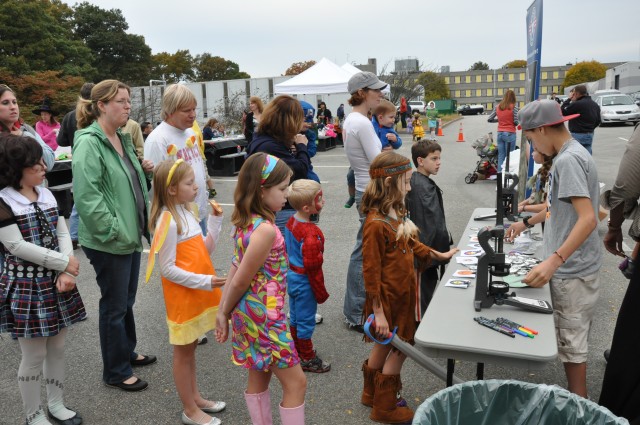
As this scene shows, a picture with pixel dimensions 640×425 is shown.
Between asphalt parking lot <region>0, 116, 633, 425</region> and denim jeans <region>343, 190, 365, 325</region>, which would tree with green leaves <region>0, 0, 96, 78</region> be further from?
denim jeans <region>343, 190, 365, 325</region>

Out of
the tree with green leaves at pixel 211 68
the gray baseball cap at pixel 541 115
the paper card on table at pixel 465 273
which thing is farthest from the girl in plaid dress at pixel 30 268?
the tree with green leaves at pixel 211 68

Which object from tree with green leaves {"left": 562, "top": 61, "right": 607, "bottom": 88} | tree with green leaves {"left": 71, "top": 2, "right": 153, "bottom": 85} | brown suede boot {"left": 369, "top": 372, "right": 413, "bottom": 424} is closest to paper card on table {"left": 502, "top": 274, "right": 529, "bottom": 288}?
brown suede boot {"left": 369, "top": 372, "right": 413, "bottom": 424}

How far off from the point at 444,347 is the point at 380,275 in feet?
2.57

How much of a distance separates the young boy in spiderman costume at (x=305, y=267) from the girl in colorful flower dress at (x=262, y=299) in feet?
3.16

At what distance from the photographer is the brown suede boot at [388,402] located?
3006mm

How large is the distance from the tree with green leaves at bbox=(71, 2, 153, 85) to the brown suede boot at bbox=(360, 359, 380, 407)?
61359 millimetres

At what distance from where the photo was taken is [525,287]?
2943mm

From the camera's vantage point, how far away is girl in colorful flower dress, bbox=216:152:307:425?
250 centimetres

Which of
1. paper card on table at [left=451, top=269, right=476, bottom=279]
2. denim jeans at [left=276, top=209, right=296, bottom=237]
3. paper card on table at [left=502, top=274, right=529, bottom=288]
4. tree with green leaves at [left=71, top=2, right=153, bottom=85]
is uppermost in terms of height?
tree with green leaves at [left=71, top=2, right=153, bottom=85]

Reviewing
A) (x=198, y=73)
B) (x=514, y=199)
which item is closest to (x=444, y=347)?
(x=514, y=199)

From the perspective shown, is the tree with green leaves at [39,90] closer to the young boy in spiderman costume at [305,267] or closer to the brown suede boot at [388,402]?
the young boy in spiderman costume at [305,267]

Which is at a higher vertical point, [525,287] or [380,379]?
[525,287]

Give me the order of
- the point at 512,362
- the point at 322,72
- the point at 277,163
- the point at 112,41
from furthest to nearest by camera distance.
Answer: the point at 112,41
the point at 322,72
the point at 277,163
the point at 512,362

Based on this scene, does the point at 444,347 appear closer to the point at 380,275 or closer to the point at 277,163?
the point at 380,275
